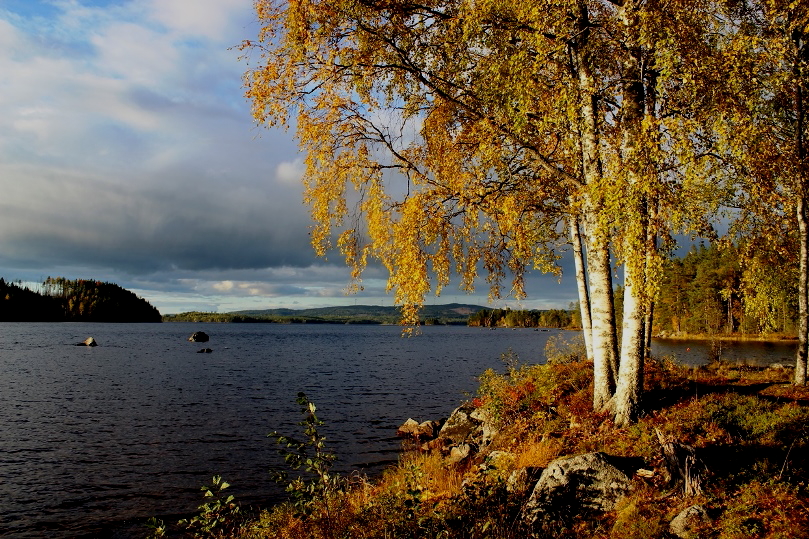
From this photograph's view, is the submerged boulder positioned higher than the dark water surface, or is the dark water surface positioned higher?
the submerged boulder

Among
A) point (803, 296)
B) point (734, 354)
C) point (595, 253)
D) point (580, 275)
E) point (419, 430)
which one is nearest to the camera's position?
point (595, 253)

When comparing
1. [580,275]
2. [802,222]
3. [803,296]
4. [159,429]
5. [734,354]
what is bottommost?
[159,429]

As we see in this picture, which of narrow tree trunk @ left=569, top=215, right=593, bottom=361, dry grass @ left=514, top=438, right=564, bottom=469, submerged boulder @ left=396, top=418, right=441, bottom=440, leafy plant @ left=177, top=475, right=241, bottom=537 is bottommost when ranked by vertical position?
submerged boulder @ left=396, top=418, right=441, bottom=440

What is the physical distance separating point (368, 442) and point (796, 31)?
2569cm

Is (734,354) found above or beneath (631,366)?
beneath

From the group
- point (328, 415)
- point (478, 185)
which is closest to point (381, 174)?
point (478, 185)

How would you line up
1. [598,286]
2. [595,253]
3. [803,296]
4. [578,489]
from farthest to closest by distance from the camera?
[803,296] < [598,286] < [595,253] < [578,489]

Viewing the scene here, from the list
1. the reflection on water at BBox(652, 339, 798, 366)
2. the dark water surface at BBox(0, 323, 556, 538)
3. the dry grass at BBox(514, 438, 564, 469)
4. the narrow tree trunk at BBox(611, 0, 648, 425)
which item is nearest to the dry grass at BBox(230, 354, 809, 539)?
the dry grass at BBox(514, 438, 564, 469)

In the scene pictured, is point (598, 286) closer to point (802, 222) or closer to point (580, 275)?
point (580, 275)

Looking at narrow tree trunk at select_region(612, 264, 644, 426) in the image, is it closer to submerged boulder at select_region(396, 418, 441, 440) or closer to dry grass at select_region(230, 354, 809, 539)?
dry grass at select_region(230, 354, 809, 539)

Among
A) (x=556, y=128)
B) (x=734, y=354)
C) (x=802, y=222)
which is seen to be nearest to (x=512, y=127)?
(x=556, y=128)

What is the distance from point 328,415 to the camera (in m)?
33.6

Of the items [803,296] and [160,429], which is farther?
[160,429]

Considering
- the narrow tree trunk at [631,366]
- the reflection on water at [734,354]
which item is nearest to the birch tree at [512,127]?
the narrow tree trunk at [631,366]
